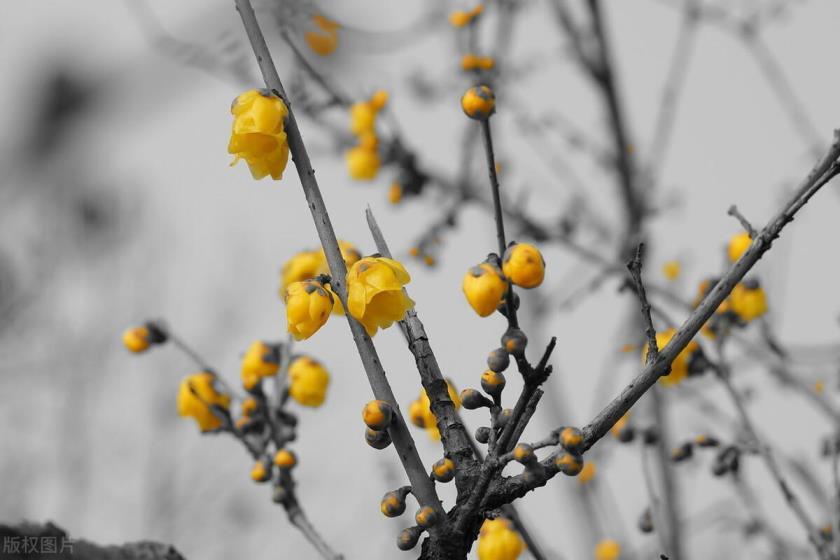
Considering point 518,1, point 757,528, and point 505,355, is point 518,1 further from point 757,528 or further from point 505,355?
point 505,355

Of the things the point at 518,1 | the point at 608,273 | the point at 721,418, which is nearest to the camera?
the point at 721,418

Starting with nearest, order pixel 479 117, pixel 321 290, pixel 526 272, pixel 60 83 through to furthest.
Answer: pixel 526 272
pixel 321 290
pixel 479 117
pixel 60 83

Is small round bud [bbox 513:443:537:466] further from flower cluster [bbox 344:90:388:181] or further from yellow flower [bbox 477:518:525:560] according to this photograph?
flower cluster [bbox 344:90:388:181]

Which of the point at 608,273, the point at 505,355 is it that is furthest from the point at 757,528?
the point at 505,355

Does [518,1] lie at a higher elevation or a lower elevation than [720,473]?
higher

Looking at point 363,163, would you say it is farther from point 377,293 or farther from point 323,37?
point 377,293

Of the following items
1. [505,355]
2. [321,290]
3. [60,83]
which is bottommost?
[505,355]
